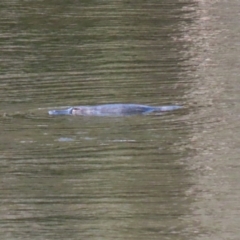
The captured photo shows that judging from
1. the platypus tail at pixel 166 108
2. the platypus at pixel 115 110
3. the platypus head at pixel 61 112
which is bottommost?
the platypus tail at pixel 166 108

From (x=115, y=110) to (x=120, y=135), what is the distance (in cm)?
55

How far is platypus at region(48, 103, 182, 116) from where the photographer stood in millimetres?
5520

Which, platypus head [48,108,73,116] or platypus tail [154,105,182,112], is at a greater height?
platypus head [48,108,73,116]

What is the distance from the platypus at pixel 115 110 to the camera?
217 inches

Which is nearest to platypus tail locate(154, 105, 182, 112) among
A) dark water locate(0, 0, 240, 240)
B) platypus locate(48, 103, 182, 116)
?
platypus locate(48, 103, 182, 116)

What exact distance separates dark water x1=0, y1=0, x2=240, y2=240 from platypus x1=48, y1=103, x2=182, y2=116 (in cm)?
11

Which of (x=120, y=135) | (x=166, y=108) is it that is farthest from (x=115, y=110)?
(x=120, y=135)

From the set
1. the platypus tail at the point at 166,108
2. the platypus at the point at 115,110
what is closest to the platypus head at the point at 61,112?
the platypus at the point at 115,110

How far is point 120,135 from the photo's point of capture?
198 inches

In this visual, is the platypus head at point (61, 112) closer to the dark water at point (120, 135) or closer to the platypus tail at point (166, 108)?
the dark water at point (120, 135)

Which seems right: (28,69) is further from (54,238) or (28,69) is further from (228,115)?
(54,238)

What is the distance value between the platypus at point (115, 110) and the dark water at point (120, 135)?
0.11 meters

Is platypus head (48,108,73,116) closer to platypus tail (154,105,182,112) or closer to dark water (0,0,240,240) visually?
dark water (0,0,240,240)

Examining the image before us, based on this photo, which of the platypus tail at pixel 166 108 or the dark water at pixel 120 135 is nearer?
the dark water at pixel 120 135
